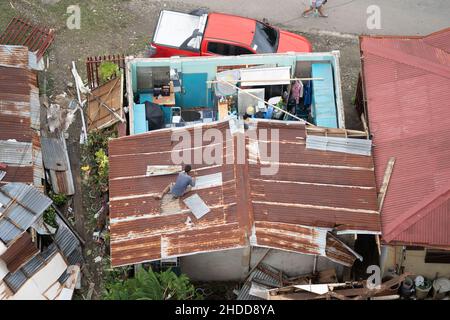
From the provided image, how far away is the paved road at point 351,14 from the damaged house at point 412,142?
4.23m

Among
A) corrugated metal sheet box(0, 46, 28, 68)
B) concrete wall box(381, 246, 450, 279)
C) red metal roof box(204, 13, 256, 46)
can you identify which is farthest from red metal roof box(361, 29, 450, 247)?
corrugated metal sheet box(0, 46, 28, 68)

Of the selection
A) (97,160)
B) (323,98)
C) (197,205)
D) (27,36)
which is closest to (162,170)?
(197,205)

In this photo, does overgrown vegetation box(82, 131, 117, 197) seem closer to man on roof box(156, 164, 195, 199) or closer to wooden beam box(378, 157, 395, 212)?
man on roof box(156, 164, 195, 199)

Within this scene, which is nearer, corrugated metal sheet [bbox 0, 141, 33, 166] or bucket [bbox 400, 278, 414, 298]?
bucket [bbox 400, 278, 414, 298]

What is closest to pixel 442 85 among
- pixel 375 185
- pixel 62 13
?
pixel 375 185

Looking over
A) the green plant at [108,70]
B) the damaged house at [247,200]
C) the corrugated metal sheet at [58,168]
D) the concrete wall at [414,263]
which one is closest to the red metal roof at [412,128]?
the damaged house at [247,200]

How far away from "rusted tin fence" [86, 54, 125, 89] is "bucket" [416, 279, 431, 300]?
9.64 m

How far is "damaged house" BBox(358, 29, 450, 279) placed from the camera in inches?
604

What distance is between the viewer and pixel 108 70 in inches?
780

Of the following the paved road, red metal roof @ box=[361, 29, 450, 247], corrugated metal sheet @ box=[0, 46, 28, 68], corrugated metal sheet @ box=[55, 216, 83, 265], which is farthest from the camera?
the paved road

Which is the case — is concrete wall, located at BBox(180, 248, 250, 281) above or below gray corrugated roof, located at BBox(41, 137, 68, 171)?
below

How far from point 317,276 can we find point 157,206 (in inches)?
158

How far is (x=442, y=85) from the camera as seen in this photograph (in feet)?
55.8

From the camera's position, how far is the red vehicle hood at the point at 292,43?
67.4ft
